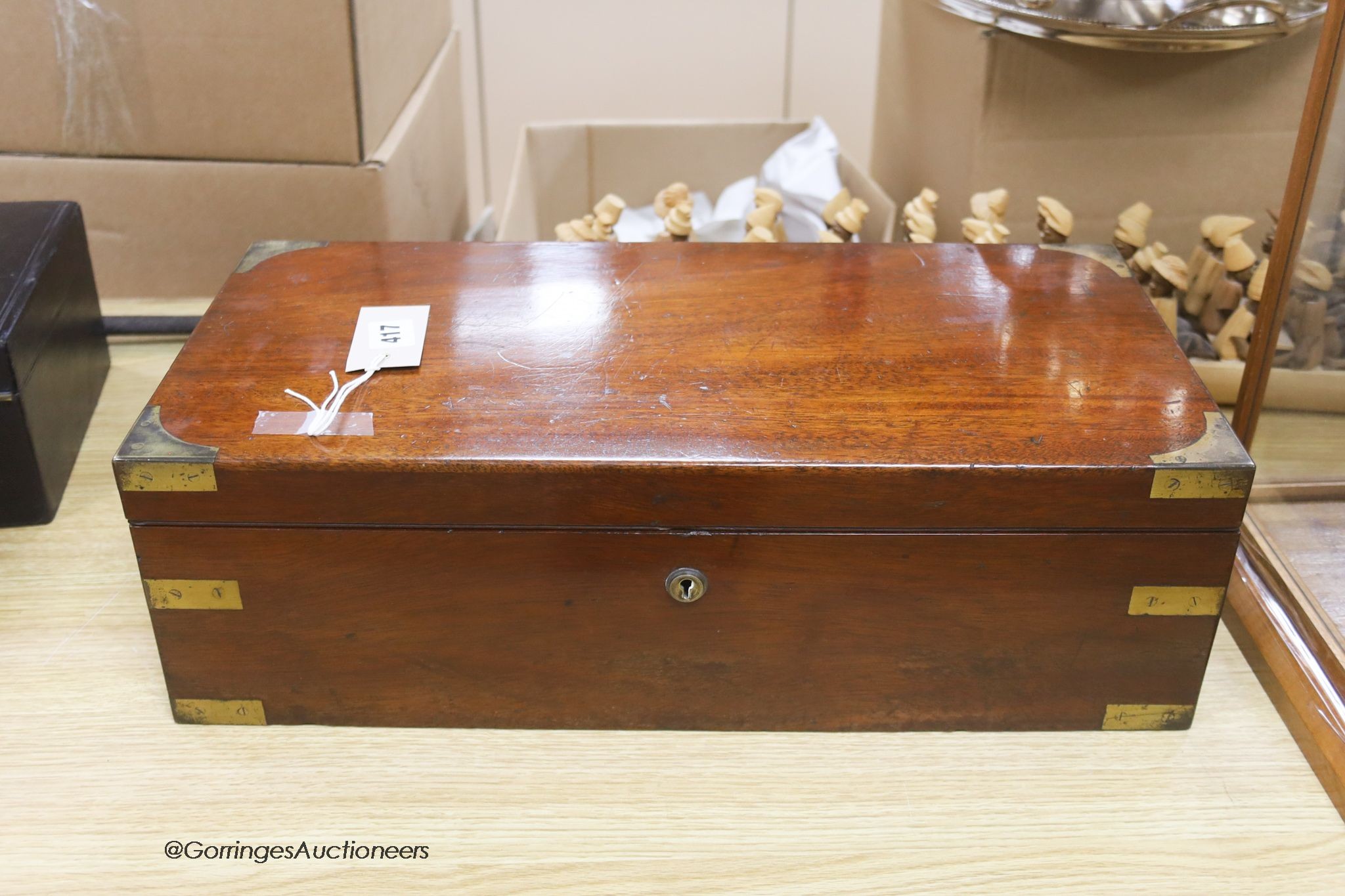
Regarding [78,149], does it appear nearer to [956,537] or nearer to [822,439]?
[822,439]

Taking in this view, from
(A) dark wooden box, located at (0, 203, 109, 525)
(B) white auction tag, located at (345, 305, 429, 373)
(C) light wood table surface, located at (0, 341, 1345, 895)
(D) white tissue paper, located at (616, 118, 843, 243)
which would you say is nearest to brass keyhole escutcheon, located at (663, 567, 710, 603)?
(C) light wood table surface, located at (0, 341, 1345, 895)

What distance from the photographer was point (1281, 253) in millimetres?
1031

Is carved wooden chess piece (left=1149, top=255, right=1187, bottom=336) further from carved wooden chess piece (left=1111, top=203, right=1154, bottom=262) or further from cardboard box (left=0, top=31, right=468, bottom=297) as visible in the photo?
cardboard box (left=0, top=31, right=468, bottom=297)

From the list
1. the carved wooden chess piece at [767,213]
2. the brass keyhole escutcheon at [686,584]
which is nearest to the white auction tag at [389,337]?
the brass keyhole escutcheon at [686,584]

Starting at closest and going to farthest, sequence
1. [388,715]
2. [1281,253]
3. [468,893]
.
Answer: [468,893], [388,715], [1281,253]

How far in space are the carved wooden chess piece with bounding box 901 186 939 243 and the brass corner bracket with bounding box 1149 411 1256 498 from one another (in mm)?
587

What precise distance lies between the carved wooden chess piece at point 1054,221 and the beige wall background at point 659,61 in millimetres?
696

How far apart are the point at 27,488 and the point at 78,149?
1.44 feet

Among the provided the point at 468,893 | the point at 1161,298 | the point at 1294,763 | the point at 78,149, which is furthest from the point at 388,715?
the point at 1161,298

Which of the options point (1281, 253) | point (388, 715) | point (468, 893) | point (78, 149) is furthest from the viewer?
point (78, 149)

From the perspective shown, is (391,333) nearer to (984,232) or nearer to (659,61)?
(984,232)

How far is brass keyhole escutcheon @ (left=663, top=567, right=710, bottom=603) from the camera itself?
2.82ft

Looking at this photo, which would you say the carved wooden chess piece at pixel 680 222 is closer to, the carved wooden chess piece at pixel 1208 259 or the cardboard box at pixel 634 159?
the cardboard box at pixel 634 159

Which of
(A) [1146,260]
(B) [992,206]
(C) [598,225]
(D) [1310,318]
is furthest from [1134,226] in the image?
(C) [598,225]
